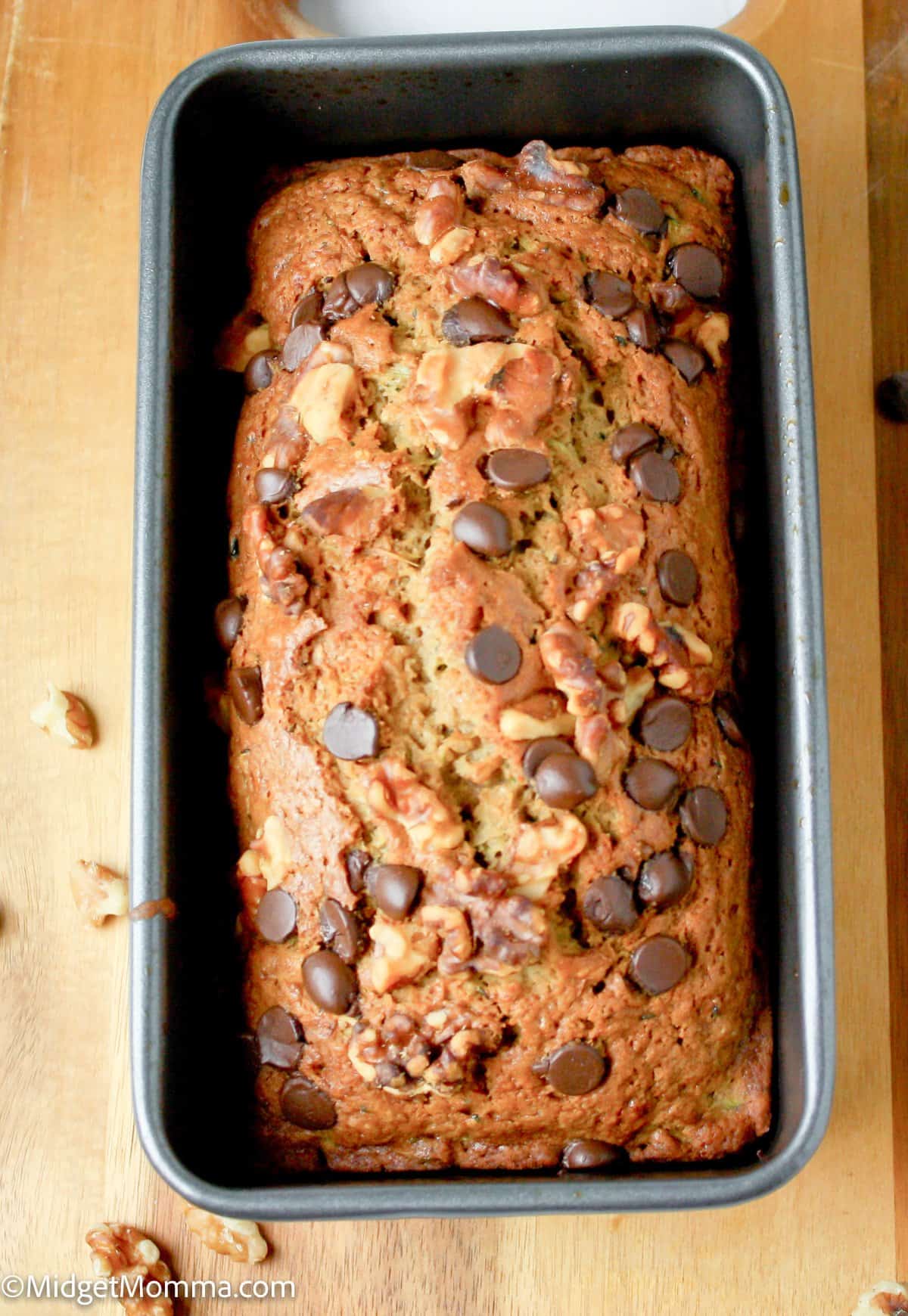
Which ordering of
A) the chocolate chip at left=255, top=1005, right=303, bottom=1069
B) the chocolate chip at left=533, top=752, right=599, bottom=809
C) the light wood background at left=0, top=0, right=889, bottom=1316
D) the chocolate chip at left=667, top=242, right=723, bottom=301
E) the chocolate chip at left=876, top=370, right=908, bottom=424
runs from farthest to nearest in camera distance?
the chocolate chip at left=876, top=370, right=908, bottom=424
the light wood background at left=0, top=0, right=889, bottom=1316
the chocolate chip at left=667, top=242, right=723, bottom=301
the chocolate chip at left=255, top=1005, right=303, bottom=1069
the chocolate chip at left=533, top=752, right=599, bottom=809

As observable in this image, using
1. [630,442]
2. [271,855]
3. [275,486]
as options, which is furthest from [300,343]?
[271,855]

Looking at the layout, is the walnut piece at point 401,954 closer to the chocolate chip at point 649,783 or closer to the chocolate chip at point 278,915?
the chocolate chip at point 278,915

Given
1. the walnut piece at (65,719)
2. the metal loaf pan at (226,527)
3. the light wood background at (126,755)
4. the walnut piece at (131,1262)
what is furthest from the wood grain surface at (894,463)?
the walnut piece at (65,719)

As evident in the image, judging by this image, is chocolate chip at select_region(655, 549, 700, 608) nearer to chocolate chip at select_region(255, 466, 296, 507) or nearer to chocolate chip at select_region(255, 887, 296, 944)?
chocolate chip at select_region(255, 466, 296, 507)

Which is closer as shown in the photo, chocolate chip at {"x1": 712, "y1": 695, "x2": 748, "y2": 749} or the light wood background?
chocolate chip at {"x1": 712, "y1": 695, "x2": 748, "y2": 749}

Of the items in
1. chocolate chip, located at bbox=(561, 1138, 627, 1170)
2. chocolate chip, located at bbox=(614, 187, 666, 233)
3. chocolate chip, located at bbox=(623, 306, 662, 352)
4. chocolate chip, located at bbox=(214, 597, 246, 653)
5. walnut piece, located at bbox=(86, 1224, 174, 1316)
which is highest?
chocolate chip, located at bbox=(614, 187, 666, 233)

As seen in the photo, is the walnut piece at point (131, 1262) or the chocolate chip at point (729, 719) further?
the walnut piece at point (131, 1262)

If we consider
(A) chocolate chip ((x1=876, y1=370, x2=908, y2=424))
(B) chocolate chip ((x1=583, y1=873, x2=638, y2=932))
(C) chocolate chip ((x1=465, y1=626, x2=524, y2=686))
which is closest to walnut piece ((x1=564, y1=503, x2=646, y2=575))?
(C) chocolate chip ((x1=465, y1=626, x2=524, y2=686))
